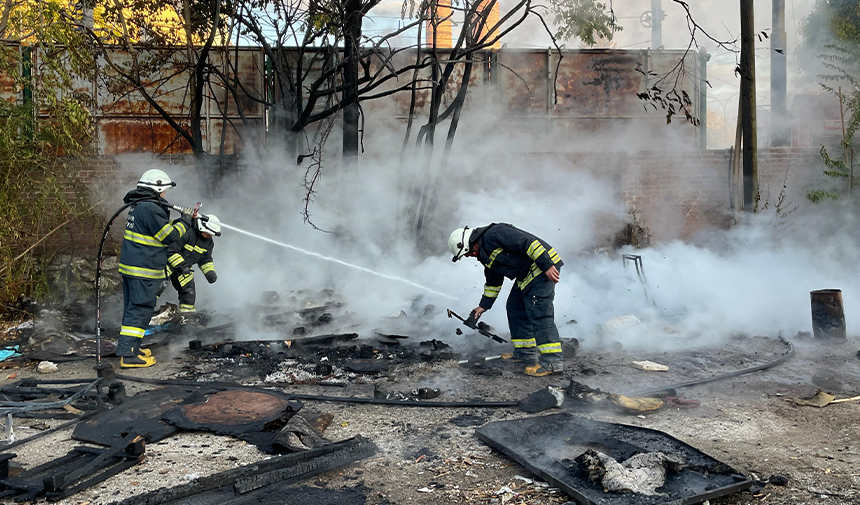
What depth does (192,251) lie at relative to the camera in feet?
23.6

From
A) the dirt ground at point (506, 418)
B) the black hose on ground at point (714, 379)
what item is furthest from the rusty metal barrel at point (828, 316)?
the black hose on ground at point (714, 379)

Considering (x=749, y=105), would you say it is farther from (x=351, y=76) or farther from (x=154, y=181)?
(x=154, y=181)

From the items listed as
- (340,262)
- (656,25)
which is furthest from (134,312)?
(656,25)

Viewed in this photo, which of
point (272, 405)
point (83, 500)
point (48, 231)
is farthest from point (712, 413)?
point (48, 231)

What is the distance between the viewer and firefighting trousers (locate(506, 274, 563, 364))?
573 centimetres

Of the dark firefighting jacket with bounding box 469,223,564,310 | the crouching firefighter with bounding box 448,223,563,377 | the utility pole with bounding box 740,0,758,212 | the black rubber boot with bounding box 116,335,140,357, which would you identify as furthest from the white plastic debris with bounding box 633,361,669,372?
the utility pole with bounding box 740,0,758,212

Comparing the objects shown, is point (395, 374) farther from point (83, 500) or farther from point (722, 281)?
point (722, 281)

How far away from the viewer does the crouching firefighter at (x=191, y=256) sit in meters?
7.02

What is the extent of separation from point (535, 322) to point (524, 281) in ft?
1.33

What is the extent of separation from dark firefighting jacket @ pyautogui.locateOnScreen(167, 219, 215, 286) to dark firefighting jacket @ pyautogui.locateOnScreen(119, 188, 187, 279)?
393mm

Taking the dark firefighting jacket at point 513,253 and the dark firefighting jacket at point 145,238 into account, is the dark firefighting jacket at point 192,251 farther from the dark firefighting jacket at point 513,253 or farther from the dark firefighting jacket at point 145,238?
the dark firefighting jacket at point 513,253

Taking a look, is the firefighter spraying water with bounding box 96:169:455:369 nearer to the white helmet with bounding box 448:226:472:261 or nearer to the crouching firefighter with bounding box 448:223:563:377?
the white helmet with bounding box 448:226:472:261

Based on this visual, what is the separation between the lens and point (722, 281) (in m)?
8.65

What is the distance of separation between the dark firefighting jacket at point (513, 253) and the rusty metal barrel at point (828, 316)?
317cm
